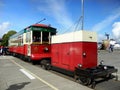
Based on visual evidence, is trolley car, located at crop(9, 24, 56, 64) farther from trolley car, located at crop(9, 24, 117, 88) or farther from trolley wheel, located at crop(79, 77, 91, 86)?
trolley wheel, located at crop(79, 77, 91, 86)

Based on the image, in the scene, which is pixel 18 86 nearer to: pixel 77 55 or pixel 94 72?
pixel 77 55

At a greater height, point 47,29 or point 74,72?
point 47,29

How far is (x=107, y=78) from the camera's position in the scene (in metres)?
10.4

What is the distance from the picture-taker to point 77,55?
35.1ft

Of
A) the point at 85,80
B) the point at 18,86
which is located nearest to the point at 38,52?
the point at 18,86

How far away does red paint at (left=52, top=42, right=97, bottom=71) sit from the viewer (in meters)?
10.5

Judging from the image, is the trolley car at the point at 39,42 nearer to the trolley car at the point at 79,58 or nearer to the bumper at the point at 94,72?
the trolley car at the point at 79,58

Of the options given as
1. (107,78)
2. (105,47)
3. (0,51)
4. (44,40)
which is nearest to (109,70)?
(107,78)

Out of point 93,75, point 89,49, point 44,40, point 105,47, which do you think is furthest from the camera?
point 105,47

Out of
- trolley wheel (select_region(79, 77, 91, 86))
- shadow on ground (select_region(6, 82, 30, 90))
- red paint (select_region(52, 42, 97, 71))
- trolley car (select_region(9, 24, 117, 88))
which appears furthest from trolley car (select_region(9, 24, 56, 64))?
trolley wheel (select_region(79, 77, 91, 86))

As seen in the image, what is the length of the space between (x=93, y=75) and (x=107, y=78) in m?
1.74

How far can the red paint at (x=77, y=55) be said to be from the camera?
1049 centimetres

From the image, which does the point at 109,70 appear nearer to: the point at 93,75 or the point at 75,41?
the point at 93,75

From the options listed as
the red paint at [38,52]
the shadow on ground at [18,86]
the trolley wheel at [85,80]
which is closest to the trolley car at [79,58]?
the trolley wheel at [85,80]
